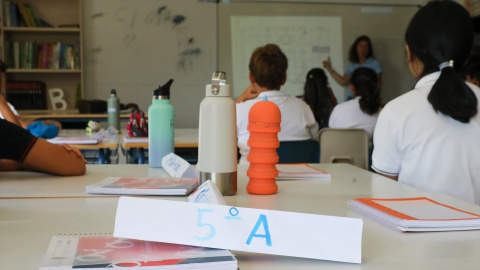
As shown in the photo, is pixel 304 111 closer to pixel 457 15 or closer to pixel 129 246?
pixel 457 15

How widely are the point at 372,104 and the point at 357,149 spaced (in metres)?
0.71

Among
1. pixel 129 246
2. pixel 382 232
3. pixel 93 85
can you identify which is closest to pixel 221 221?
pixel 129 246

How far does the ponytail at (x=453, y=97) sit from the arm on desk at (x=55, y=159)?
1.05 metres

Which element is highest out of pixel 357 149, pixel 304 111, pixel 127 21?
pixel 127 21

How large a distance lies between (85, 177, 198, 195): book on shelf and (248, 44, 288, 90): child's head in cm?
157

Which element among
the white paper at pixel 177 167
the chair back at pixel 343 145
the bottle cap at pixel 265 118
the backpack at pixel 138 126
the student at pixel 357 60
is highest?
the student at pixel 357 60

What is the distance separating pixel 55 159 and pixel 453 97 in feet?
3.74

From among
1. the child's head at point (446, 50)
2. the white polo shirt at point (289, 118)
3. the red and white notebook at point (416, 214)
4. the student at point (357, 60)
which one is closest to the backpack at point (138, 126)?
the white polo shirt at point (289, 118)

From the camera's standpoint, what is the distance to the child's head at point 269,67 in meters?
2.78

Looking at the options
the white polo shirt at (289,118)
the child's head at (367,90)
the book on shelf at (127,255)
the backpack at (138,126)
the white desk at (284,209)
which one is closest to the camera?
the book on shelf at (127,255)

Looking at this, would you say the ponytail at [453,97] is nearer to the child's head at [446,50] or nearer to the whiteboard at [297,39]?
the child's head at [446,50]

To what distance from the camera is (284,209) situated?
3.43 ft

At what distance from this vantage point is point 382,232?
0.88 meters

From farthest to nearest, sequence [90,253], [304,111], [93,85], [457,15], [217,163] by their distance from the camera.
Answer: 1. [93,85]
2. [304,111]
3. [457,15]
4. [217,163]
5. [90,253]
